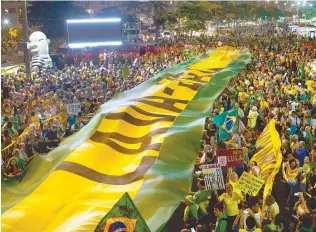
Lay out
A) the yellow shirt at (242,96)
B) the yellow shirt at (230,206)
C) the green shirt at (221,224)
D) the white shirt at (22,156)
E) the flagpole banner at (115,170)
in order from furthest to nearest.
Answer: the yellow shirt at (242,96), the white shirt at (22,156), the yellow shirt at (230,206), the flagpole banner at (115,170), the green shirt at (221,224)

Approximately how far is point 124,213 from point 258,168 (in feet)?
12.5

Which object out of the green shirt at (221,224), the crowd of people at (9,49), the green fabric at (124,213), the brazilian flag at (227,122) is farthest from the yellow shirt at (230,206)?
the crowd of people at (9,49)

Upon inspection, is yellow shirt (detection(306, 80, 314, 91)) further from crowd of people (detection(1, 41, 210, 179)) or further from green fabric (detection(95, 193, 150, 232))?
green fabric (detection(95, 193, 150, 232))

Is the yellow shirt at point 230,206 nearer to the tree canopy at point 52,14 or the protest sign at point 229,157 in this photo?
the protest sign at point 229,157

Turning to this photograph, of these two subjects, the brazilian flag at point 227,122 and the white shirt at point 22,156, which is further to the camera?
the brazilian flag at point 227,122

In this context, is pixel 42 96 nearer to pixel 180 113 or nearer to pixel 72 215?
pixel 180 113

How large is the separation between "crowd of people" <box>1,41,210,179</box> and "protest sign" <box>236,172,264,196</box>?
4.19m

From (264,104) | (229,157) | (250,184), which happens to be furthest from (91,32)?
(250,184)

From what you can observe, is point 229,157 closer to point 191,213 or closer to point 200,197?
point 200,197

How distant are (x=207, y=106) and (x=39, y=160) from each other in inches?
260

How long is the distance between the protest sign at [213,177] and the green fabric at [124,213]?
251cm

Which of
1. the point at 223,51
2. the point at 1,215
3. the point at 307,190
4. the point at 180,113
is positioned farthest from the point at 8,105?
the point at 223,51

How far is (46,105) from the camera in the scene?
15898 mm

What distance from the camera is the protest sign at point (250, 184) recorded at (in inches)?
296
